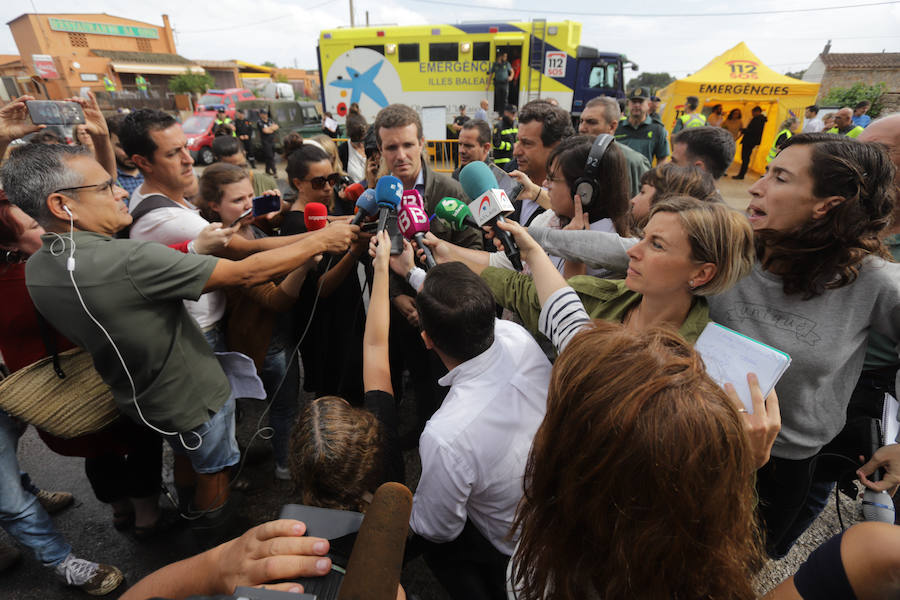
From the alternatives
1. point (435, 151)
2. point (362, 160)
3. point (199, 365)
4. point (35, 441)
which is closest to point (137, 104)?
point (435, 151)

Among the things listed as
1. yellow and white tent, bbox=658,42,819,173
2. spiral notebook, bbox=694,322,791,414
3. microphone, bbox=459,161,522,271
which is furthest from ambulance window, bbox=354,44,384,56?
spiral notebook, bbox=694,322,791,414

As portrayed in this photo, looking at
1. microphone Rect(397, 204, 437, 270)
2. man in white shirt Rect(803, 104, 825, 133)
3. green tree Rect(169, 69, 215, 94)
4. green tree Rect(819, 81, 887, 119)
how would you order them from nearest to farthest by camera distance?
microphone Rect(397, 204, 437, 270) < man in white shirt Rect(803, 104, 825, 133) < green tree Rect(819, 81, 887, 119) < green tree Rect(169, 69, 215, 94)

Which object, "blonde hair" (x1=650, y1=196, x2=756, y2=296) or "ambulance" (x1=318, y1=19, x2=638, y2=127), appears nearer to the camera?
"blonde hair" (x1=650, y1=196, x2=756, y2=296)

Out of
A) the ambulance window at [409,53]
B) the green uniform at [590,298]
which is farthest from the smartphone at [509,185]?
the ambulance window at [409,53]

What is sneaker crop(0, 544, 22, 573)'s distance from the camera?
2050mm

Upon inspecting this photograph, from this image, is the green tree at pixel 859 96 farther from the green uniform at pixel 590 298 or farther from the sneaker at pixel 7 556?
the sneaker at pixel 7 556

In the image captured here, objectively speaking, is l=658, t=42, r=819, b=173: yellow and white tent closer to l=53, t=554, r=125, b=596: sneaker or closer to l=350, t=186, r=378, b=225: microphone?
l=350, t=186, r=378, b=225: microphone

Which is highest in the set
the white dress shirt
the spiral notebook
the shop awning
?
the shop awning

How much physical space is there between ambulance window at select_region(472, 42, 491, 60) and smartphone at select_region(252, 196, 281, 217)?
35.6 feet

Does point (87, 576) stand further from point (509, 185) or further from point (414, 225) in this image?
point (509, 185)

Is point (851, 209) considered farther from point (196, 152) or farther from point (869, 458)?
point (196, 152)

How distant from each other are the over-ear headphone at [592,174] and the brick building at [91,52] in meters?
40.9

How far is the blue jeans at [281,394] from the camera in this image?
2549mm

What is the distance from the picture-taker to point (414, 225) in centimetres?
201
